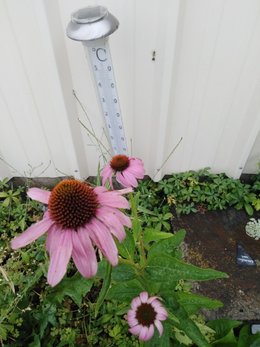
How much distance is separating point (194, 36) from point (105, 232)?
36.2 inches

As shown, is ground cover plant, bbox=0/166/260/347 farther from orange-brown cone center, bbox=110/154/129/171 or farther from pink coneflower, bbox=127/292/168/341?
orange-brown cone center, bbox=110/154/129/171

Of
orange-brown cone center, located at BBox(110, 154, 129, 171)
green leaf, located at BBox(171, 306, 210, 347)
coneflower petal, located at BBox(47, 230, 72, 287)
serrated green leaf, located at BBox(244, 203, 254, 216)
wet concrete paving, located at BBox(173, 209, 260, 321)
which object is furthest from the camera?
serrated green leaf, located at BBox(244, 203, 254, 216)

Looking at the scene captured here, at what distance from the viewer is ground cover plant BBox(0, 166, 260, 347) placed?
0.75m

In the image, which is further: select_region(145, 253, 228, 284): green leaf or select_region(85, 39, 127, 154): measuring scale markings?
select_region(85, 39, 127, 154): measuring scale markings

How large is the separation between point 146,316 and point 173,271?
0.14 meters

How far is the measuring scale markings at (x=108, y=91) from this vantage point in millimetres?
1109

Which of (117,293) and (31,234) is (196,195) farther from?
(31,234)

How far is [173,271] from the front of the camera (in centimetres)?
71

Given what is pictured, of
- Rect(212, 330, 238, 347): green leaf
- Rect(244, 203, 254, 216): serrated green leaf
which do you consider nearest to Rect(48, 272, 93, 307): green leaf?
Rect(212, 330, 238, 347): green leaf

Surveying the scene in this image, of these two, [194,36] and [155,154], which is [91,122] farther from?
[194,36]

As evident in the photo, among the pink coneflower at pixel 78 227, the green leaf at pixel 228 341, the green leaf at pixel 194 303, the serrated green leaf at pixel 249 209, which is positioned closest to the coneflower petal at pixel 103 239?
the pink coneflower at pixel 78 227

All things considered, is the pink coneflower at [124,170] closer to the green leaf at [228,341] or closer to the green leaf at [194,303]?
the green leaf at [194,303]

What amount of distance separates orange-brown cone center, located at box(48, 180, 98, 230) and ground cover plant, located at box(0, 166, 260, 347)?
95mm

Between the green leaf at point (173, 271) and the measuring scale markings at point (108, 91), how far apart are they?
74cm
